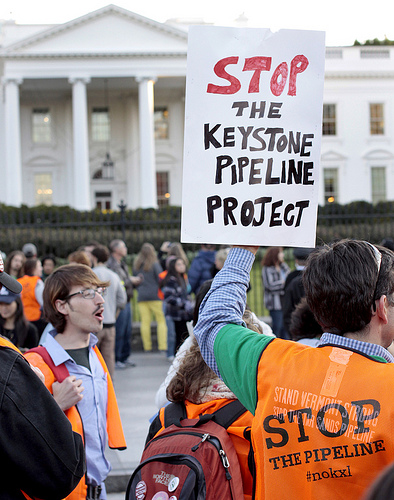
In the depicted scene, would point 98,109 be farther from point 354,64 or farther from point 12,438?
point 12,438

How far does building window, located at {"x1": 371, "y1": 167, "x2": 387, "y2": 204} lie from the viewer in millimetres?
39812

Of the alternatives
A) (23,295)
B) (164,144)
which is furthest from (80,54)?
(23,295)

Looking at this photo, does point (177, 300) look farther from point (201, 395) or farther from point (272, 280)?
point (201, 395)

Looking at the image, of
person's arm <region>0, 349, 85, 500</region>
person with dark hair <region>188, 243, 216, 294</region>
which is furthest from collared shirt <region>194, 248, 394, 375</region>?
person with dark hair <region>188, 243, 216, 294</region>

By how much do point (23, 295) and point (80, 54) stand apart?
99.0 feet

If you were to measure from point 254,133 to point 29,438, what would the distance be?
1.17 m

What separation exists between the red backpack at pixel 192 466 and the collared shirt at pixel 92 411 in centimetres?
85

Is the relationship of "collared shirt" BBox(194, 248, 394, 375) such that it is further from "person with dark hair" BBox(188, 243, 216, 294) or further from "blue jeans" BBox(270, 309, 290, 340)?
"blue jeans" BBox(270, 309, 290, 340)

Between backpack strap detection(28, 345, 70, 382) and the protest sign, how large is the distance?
1174mm

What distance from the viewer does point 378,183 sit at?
3997 cm

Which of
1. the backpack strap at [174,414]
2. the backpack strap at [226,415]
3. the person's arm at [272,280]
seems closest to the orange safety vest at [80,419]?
the backpack strap at [174,414]

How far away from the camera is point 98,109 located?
1555 inches

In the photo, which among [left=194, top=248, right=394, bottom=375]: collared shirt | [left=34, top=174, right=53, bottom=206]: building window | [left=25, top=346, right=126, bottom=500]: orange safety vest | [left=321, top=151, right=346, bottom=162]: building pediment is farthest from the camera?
[left=321, top=151, right=346, bottom=162]: building pediment

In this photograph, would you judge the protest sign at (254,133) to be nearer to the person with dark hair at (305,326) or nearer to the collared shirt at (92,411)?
the collared shirt at (92,411)
